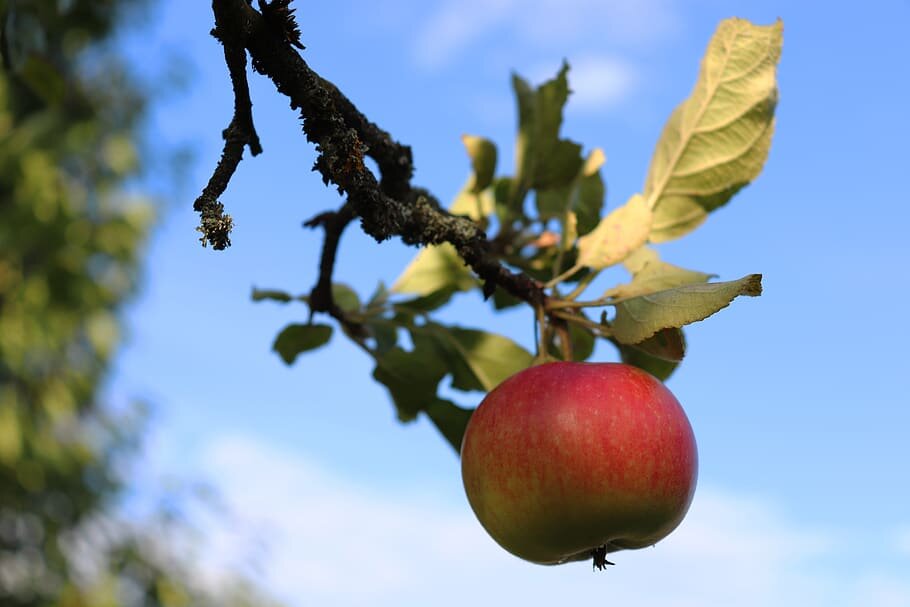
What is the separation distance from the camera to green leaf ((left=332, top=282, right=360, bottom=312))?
0.85 metres

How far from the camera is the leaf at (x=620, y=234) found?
2.24 feet

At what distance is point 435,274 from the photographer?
3.07ft

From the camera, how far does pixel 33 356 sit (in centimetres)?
452

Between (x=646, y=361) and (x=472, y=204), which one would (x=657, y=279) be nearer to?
(x=646, y=361)

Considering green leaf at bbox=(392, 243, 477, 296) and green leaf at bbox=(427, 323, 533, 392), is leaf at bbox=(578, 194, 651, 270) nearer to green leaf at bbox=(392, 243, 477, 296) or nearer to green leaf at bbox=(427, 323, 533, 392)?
green leaf at bbox=(427, 323, 533, 392)

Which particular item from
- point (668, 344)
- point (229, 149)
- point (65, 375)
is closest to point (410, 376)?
point (668, 344)

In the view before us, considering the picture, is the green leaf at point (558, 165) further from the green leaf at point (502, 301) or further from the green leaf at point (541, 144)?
the green leaf at point (502, 301)

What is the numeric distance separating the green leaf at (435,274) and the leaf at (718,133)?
23 cm

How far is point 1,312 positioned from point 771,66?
13.7 feet

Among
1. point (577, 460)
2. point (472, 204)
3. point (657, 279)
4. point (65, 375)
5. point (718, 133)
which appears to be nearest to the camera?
point (577, 460)

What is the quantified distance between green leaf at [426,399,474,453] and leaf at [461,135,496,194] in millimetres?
251

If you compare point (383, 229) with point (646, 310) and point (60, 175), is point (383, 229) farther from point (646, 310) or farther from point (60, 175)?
point (60, 175)

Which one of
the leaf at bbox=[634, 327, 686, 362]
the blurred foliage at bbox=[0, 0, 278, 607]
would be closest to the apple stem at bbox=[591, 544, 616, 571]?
the leaf at bbox=[634, 327, 686, 362]

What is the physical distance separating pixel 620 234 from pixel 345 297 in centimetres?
29
